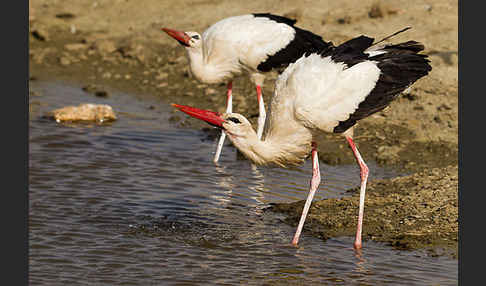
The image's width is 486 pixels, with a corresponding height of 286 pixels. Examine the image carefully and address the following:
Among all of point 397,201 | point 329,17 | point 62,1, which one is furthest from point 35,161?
point 62,1

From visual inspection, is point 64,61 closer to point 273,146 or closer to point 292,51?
point 292,51

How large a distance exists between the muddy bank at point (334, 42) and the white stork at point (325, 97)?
79cm

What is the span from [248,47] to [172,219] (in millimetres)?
2927

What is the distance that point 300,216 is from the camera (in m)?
8.23

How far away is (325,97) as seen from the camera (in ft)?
24.3

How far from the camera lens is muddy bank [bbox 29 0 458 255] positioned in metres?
8.27

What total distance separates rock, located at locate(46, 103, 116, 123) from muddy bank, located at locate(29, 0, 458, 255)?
1.12 m

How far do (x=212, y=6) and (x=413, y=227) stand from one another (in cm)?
917

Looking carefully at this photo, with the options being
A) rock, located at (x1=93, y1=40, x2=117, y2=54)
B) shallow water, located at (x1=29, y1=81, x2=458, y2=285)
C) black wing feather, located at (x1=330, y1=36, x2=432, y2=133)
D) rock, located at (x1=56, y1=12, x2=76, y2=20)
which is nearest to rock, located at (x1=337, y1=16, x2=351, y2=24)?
shallow water, located at (x1=29, y1=81, x2=458, y2=285)

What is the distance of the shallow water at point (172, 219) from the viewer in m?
6.71

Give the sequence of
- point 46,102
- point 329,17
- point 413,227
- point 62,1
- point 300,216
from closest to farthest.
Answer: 1. point 413,227
2. point 300,216
3. point 46,102
4. point 329,17
5. point 62,1

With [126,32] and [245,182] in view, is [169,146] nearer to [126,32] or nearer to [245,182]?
[245,182]

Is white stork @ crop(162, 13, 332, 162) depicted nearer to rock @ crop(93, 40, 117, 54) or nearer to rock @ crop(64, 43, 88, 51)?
rock @ crop(93, 40, 117, 54)

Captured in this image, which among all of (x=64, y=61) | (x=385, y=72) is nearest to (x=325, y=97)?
(x=385, y=72)
